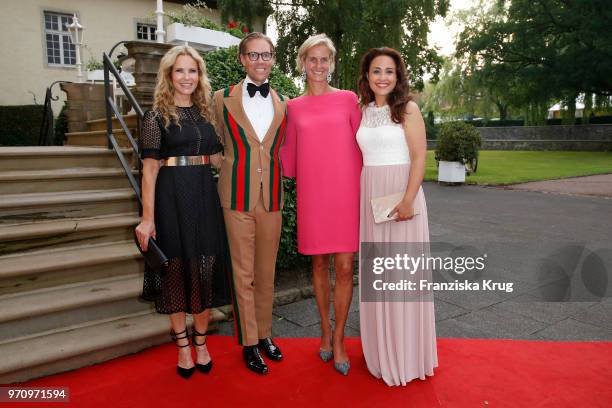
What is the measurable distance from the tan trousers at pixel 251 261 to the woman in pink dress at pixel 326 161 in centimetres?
25

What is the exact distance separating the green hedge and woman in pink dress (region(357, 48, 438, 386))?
1252cm

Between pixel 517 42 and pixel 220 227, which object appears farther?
pixel 517 42

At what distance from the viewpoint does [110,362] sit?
333 cm

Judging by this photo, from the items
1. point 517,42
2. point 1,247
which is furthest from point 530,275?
point 517,42

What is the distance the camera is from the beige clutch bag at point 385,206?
9.29 ft

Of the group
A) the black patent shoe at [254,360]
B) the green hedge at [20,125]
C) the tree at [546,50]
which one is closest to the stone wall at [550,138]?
the tree at [546,50]

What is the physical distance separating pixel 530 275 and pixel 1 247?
215 inches

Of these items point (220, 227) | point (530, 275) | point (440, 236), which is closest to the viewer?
point (220, 227)

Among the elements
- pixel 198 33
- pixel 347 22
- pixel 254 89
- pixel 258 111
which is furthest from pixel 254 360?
pixel 347 22

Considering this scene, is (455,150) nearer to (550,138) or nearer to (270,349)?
(270,349)

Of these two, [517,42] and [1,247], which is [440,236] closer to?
[1,247]

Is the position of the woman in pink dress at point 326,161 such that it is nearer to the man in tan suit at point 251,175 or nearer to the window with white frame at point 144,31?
the man in tan suit at point 251,175

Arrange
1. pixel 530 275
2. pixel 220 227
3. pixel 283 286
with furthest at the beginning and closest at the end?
pixel 530 275 < pixel 283 286 < pixel 220 227

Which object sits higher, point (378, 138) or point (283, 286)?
point (378, 138)
